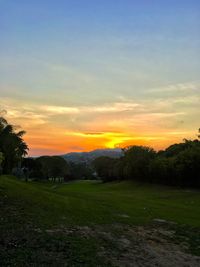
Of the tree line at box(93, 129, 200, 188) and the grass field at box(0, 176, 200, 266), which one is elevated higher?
the tree line at box(93, 129, 200, 188)

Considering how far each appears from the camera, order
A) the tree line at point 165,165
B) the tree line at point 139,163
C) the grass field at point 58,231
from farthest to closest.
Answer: the tree line at point 165,165
the tree line at point 139,163
the grass field at point 58,231

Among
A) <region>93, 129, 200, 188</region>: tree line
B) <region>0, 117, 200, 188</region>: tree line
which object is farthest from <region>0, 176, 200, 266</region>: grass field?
<region>93, 129, 200, 188</region>: tree line

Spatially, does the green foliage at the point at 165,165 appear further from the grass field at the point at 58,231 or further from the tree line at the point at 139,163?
the grass field at the point at 58,231

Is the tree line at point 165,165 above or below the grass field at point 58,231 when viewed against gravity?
above

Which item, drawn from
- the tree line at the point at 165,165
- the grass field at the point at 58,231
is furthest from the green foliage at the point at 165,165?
the grass field at the point at 58,231

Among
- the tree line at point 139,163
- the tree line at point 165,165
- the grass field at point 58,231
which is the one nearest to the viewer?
the grass field at point 58,231

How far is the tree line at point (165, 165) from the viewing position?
80875 mm

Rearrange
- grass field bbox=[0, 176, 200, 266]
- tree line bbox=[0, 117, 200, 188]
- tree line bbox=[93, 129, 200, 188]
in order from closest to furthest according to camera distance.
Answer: grass field bbox=[0, 176, 200, 266]
tree line bbox=[0, 117, 200, 188]
tree line bbox=[93, 129, 200, 188]

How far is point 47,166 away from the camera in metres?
151

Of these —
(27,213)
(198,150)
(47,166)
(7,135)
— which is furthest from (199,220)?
(47,166)

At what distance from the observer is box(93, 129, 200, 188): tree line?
80875 mm

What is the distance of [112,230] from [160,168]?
67.8m

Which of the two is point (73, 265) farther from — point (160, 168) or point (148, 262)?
point (160, 168)

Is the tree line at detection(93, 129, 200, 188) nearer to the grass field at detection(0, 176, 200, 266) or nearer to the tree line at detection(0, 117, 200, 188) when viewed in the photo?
the tree line at detection(0, 117, 200, 188)
